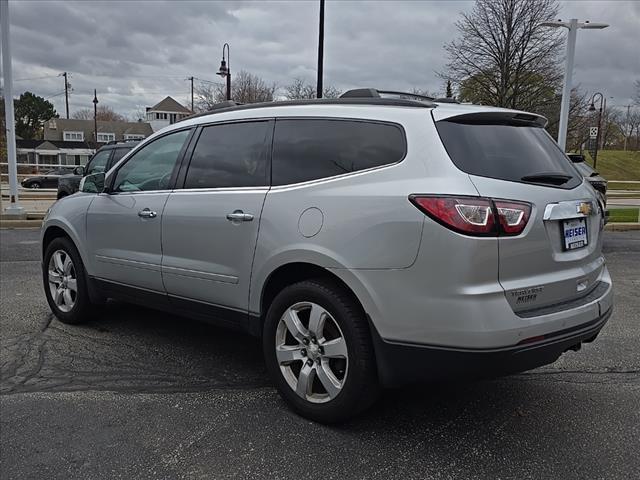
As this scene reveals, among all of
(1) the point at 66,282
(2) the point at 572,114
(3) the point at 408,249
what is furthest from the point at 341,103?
(2) the point at 572,114

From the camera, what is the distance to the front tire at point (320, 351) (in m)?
2.96

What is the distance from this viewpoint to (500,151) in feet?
9.86

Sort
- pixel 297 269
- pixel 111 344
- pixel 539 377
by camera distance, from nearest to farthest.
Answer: pixel 297 269 → pixel 539 377 → pixel 111 344

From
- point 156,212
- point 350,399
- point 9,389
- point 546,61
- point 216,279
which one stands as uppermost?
point 546,61

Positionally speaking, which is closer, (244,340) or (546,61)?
(244,340)

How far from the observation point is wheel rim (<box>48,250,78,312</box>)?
16.5 feet

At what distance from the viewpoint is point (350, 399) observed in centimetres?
302

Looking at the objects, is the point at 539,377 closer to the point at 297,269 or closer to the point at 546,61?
the point at 297,269

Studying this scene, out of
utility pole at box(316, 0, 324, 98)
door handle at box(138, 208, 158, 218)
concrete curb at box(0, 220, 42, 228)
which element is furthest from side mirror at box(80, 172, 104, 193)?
utility pole at box(316, 0, 324, 98)

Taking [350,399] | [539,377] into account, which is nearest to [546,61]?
[539,377]

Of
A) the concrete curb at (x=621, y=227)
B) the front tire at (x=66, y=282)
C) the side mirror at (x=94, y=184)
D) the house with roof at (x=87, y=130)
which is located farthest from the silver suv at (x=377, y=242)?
the house with roof at (x=87, y=130)

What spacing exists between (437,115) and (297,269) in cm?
116

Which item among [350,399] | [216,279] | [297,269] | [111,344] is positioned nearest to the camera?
[350,399]

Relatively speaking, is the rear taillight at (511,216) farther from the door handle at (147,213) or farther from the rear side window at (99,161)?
the rear side window at (99,161)
